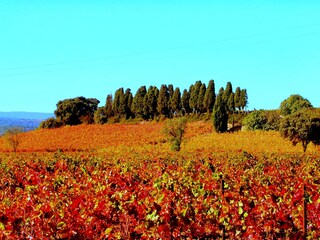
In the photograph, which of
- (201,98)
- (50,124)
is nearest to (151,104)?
(201,98)

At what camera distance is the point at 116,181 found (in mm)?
13086

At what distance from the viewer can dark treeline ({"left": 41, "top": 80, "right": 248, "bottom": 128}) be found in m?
98.2

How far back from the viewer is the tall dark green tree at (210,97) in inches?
3821

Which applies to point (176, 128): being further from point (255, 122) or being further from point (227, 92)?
point (227, 92)

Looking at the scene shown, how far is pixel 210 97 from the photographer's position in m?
97.2

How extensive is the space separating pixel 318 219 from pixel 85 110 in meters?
100

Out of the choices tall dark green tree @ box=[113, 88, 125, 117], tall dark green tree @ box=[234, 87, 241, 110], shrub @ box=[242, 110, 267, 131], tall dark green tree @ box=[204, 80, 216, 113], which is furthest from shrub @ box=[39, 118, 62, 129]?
shrub @ box=[242, 110, 267, 131]

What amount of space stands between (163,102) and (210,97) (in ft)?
36.4

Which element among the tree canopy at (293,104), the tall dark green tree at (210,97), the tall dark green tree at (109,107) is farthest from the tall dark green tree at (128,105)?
the tree canopy at (293,104)

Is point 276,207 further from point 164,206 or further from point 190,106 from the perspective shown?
point 190,106

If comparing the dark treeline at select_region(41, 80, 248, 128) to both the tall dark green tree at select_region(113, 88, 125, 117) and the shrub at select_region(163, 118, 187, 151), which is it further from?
the shrub at select_region(163, 118, 187, 151)

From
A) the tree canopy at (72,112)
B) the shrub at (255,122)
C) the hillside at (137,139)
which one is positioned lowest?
the hillside at (137,139)

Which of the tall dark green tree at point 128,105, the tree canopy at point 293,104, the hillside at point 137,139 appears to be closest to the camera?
the hillside at point 137,139

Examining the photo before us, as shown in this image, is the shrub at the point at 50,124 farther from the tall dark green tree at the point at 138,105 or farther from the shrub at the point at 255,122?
the shrub at the point at 255,122
